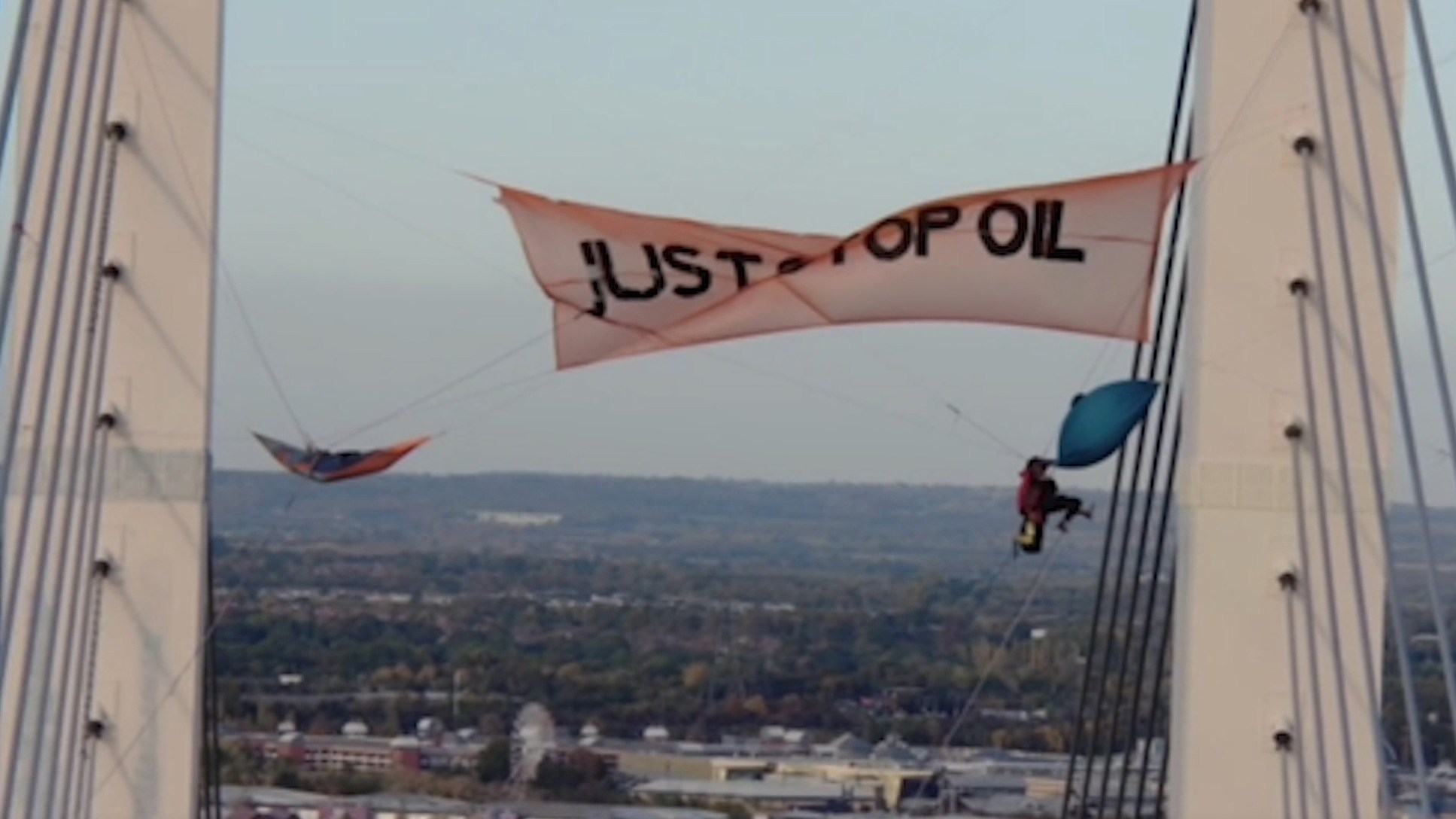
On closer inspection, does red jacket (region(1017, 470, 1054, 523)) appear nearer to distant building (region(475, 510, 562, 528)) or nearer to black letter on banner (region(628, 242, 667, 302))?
black letter on banner (region(628, 242, 667, 302))

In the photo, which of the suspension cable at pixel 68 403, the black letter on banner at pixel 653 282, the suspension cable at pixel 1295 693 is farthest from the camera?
the black letter on banner at pixel 653 282

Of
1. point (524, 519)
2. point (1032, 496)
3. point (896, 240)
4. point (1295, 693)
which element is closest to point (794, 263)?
point (896, 240)

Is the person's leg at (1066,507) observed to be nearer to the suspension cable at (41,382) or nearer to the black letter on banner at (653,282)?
the black letter on banner at (653,282)

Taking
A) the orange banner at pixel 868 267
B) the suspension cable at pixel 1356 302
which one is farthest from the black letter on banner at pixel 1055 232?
the suspension cable at pixel 1356 302

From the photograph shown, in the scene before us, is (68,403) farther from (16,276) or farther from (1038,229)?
(1038,229)

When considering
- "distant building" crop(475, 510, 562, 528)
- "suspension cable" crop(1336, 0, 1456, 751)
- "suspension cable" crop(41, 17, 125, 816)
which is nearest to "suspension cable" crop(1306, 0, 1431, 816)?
"suspension cable" crop(1336, 0, 1456, 751)

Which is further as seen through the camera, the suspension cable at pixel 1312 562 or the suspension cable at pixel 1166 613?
the suspension cable at pixel 1166 613
